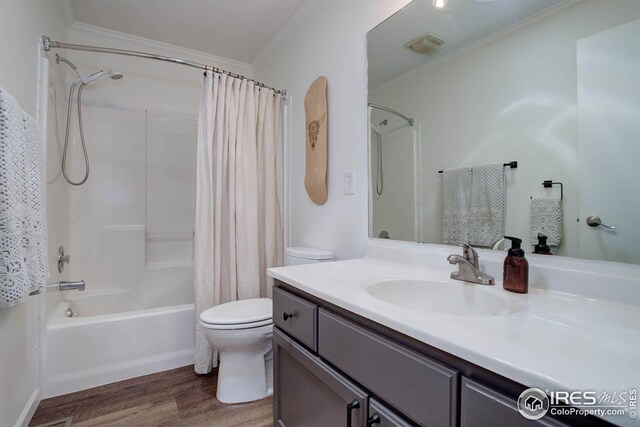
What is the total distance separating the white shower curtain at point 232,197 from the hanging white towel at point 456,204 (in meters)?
1.28

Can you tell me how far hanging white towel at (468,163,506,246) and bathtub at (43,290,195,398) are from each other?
1.79 meters

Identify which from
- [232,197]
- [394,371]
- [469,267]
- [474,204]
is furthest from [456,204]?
[232,197]

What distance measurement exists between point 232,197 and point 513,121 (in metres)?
1.60

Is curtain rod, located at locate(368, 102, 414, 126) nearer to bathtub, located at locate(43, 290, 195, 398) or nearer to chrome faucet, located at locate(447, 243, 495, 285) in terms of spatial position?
chrome faucet, located at locate(447, 243, 495, 285)

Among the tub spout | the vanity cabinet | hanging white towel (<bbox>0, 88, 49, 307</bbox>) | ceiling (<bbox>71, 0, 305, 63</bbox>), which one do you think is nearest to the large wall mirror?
the vanity cabinet

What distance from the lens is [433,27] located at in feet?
4.00

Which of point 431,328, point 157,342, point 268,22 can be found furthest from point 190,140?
point 431,328

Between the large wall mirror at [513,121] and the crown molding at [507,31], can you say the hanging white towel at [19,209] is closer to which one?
the large wall mirror at [513,121]

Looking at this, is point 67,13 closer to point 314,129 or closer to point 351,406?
point 314,129

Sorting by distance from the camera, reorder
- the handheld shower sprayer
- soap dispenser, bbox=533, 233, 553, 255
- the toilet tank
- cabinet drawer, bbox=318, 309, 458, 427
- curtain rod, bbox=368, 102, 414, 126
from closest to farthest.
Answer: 1. cabinet drawer, bbox=318, 309, 458, 427
2. soap dispenser, bbox=533, 233, 553, 255
3. curtain rod, bbox=368, 102, 414, 126
4. the toilet tank
5. the handheld shower sprayer

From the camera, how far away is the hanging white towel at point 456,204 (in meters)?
1.12

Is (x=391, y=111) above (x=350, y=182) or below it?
above

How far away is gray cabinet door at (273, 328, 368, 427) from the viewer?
755 millimetres

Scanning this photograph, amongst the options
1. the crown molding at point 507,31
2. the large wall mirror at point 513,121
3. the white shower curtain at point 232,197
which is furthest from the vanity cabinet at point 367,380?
the crown molding at point 507,31
